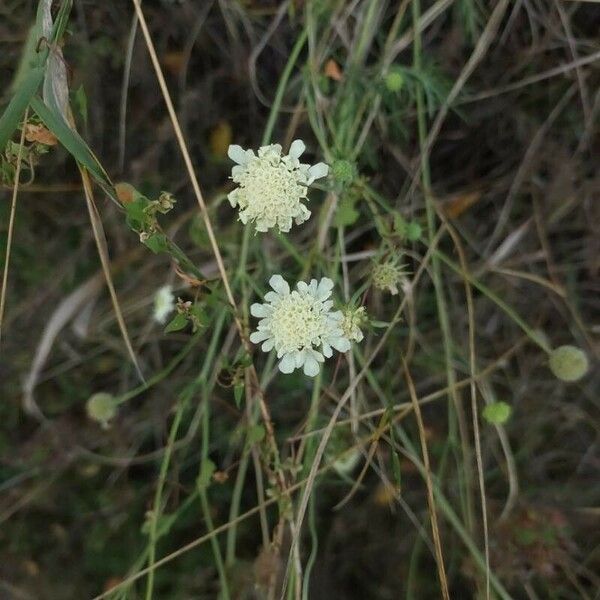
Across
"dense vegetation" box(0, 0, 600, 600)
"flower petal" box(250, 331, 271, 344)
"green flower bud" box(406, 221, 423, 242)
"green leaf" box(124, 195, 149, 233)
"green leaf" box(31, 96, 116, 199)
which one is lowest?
"dense vegetation" box(0, 0, 600, 600)

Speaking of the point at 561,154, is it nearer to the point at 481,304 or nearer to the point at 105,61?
the point at 481,304

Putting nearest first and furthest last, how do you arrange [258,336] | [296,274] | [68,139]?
1. [68,139]
2. [258,336]
3. [296,274]

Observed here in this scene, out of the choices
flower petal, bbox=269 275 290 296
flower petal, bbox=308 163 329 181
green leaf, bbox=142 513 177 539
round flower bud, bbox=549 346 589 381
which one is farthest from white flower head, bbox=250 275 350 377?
round flower bud, bbox=549 346 589 381

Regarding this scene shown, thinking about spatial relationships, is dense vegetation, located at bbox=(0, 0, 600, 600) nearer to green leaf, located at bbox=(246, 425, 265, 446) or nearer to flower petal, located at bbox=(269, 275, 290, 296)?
green leaf, located at bbox=(246, 425, 265, 446)

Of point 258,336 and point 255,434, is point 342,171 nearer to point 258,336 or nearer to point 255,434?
point 258,336

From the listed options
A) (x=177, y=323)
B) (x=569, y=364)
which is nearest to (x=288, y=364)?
(x=177, y=323)

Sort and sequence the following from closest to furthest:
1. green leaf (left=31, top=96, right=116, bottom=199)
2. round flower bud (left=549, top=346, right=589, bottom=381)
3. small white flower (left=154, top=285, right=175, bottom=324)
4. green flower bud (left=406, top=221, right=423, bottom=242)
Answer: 1. green leaf (left=31, top=96, right=116, bottom=199)
2. green flower bud (left=406, top=221, right=423, bottom=242)
3. round flower bud (left=549, top=346, right=589, bottom=381)
4. small white flower (left=154, top=285, right=175, bottom=324)

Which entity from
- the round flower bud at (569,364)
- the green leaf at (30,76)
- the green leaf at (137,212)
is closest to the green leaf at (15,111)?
the green leaf at (30,76)
